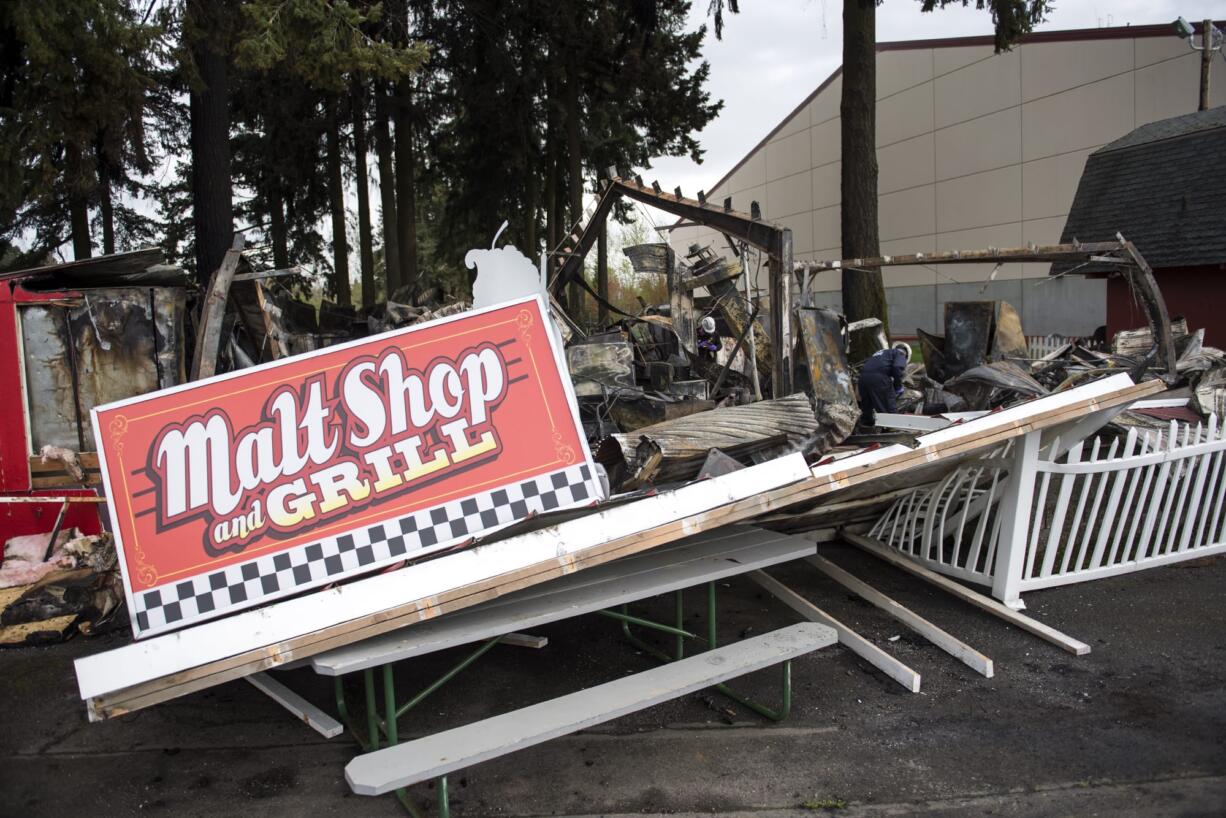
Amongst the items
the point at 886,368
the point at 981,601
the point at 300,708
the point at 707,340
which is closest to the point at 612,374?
the point at 707,340

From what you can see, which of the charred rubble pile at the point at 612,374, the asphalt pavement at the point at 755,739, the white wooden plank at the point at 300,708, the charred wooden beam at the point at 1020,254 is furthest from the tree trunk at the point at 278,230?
the white wooden plank at the point at 300,708

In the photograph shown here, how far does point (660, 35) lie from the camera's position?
59.0ft

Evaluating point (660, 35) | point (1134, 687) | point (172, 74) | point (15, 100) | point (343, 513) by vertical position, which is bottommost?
point (1134, 687)

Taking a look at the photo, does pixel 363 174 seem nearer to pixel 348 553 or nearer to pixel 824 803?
pixel 348 553

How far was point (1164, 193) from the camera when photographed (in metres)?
14.8

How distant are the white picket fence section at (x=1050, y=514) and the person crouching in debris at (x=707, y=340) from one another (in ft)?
10.8

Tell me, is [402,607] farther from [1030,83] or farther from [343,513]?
[1030,83]

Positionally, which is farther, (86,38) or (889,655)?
(86,38)

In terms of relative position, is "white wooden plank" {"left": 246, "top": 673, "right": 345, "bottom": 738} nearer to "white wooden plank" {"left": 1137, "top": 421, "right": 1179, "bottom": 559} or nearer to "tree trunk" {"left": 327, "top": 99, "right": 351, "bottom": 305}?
"white wooden plank" {"left": 1137, "top": 421, "right": 1179, "bottom": 559}

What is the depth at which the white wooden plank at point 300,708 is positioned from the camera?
3950mm

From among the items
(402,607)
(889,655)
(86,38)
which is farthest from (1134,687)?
(86,38)

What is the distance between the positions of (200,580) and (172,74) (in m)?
13.5

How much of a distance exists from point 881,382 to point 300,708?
5835mm

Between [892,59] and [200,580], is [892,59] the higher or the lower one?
the higher one
